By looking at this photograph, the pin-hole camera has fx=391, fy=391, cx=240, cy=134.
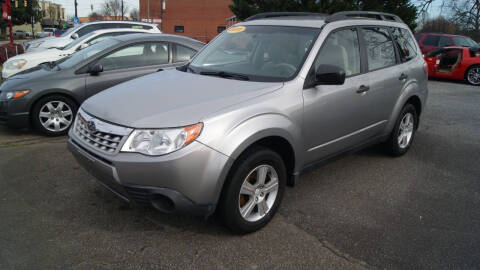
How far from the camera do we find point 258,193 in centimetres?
323

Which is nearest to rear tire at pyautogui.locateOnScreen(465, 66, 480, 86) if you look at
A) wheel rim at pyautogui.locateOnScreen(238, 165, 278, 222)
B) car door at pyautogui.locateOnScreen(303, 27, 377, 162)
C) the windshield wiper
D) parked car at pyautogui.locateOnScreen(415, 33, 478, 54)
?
parked car at pyautogui.locateOnScreen(415, 33, 478, 54)

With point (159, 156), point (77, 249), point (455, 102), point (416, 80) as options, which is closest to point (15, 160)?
point (77, 249)

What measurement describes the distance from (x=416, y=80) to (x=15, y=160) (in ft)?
17.1

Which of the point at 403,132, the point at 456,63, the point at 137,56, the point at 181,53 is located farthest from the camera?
the point at 456,63

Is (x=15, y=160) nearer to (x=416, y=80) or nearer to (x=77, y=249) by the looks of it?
(x=77, y=249)

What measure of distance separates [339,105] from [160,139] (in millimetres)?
1920

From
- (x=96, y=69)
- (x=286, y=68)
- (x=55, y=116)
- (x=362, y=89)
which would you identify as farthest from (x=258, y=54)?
(x=55, y=116)

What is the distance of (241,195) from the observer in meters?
3.16

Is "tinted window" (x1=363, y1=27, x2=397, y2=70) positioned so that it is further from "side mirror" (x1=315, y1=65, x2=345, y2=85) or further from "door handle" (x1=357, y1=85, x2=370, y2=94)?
"side mirror" (x1=315, y1=65, x2=345, y2=85)

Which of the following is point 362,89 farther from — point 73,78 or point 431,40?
point 431,40

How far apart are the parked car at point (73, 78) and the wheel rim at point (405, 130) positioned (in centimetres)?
381

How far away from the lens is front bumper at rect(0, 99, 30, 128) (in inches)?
221

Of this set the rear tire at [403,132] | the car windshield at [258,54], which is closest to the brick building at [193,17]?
the rear tire at [403,132]

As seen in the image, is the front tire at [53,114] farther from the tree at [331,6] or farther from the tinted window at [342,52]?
the tree at [331,6]
